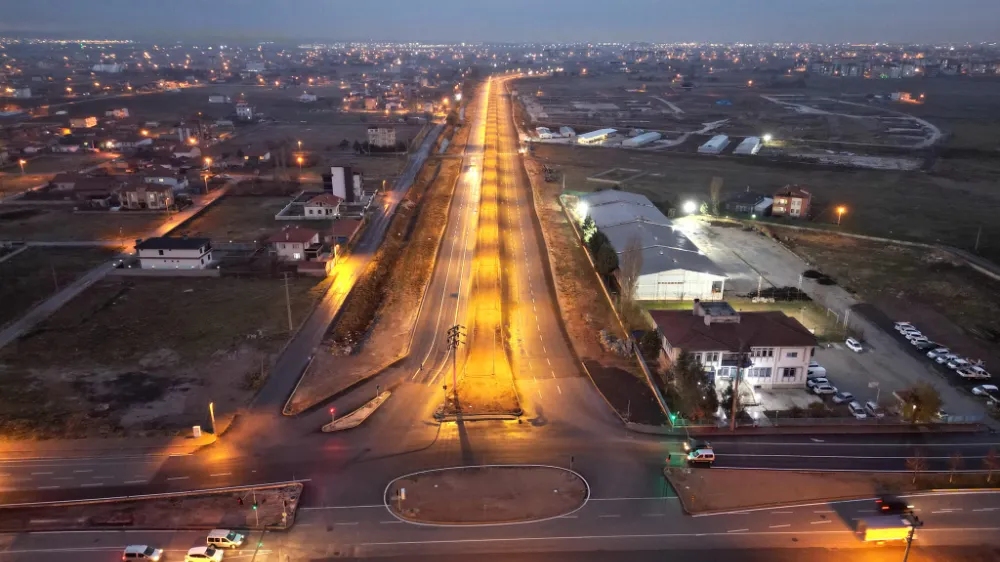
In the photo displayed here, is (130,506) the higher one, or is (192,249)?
(192,249)

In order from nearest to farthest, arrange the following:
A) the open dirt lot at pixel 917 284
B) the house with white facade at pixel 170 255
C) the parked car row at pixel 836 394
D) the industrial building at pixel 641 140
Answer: the parked car row at pixel 836 394, the open dirt lot at pixel 917 284, the house with white facade at pixel 170 255, the industrial building at pixel 641 140

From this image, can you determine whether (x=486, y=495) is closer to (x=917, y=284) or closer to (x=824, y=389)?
(x=824, y=389)

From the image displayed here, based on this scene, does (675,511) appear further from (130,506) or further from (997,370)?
(997,370)

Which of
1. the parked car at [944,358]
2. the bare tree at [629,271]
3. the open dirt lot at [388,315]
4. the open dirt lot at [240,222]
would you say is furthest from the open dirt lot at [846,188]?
the open dirt lot at [240,222]

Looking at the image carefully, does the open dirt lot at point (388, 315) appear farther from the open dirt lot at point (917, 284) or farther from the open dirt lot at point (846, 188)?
the open dirt lot at point (917, 284)

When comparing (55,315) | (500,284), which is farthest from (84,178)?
(500,284)

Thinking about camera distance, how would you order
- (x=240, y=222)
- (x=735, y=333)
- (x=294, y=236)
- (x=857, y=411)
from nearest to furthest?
(x=857, y=411), (x=735, y=333), (x=294, y=236), (x=240, y=222)

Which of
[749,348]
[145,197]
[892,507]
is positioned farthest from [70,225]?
[892,507]
